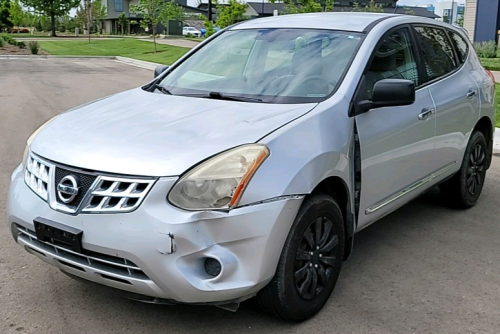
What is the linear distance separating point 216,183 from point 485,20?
27.9m

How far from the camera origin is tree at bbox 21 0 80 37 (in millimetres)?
57469

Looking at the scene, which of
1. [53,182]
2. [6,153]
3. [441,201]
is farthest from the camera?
[6,153]

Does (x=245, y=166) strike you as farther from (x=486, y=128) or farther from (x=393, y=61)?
(x=486, y=128)

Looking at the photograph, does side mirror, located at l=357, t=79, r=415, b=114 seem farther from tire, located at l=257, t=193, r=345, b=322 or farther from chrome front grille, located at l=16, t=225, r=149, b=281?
chrome front grille, located at l=16, t=225, r=149, b=281

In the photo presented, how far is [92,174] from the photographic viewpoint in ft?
9.40

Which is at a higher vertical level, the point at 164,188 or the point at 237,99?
the point at 237,99

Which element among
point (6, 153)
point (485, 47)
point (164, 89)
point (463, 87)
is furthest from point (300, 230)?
point (485, 47)

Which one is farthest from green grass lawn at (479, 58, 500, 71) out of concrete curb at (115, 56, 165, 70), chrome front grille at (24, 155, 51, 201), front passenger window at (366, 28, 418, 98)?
chrome front grille at (24, 155, 51, 201)

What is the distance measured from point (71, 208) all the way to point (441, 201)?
3916 millimetres

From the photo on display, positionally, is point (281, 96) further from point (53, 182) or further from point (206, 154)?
point (53, 182)

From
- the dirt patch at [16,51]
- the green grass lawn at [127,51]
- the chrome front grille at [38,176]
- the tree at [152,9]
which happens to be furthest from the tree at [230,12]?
the chrome front grille at [38,176]

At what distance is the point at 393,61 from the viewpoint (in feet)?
13.9

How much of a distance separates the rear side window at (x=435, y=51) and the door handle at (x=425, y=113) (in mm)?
317

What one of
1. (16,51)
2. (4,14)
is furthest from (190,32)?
(16,51)
